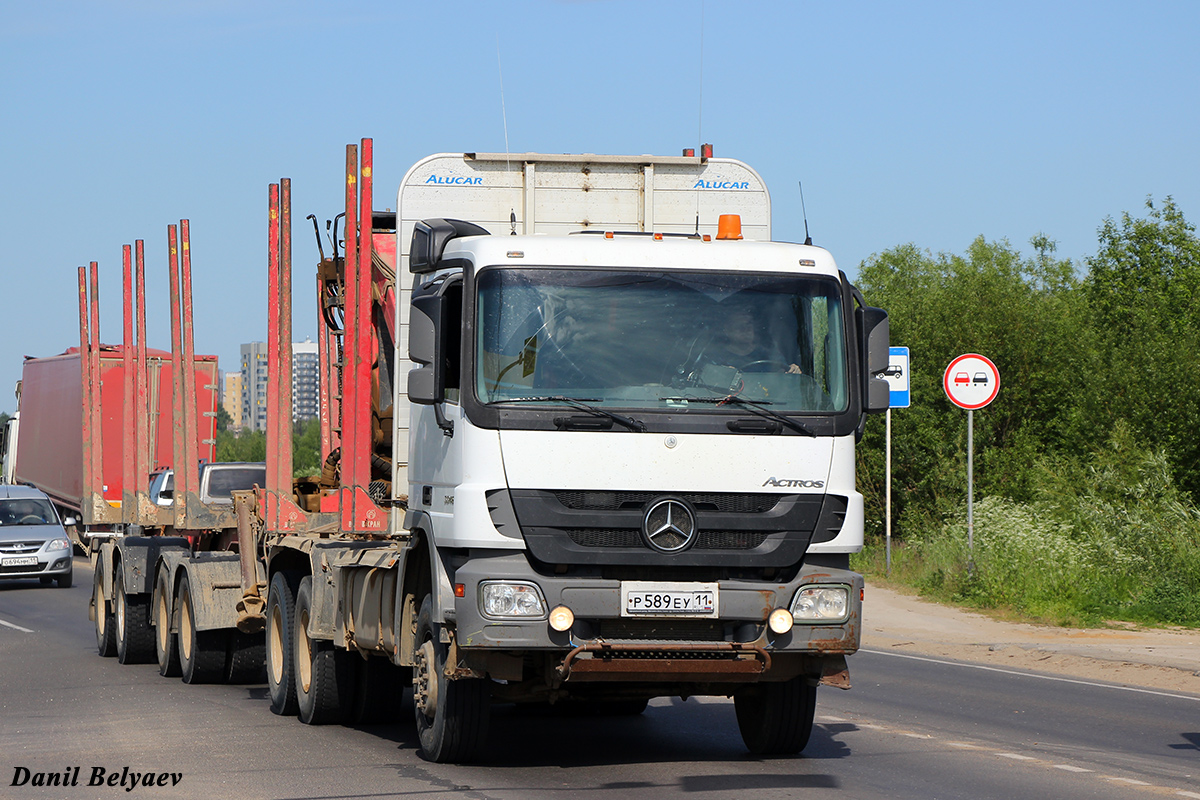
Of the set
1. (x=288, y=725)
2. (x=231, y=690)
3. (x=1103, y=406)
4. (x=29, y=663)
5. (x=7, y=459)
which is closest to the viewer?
(x=288, y=725)

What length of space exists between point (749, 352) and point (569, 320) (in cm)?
99

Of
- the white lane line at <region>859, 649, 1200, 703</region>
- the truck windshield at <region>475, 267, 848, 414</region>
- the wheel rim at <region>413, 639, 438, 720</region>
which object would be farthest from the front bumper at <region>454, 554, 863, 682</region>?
the white lane line at <region>859, 649, 1200, 703</region>

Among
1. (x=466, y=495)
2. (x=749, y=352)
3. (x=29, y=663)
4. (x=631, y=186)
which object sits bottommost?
(x=29, y=663)

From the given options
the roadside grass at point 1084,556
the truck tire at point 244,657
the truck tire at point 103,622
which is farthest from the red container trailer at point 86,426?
the roadside grass at point 1084,556

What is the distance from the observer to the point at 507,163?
34.4ft

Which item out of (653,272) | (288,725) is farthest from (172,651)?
(653,272)

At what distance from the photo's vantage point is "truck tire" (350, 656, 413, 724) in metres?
11.2

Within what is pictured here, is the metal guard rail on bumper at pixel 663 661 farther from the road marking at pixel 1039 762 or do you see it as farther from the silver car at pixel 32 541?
the silver car at pixel 32 541

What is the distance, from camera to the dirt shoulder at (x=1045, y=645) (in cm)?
1486

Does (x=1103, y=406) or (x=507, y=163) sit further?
(x=1103, y=406)

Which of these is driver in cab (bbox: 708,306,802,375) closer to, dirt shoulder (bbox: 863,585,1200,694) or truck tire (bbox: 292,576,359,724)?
truck tire (bbox: 292,576,359,724)

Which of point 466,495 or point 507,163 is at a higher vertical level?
point 507,163

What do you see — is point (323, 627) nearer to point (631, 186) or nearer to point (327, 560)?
point (327, 560)

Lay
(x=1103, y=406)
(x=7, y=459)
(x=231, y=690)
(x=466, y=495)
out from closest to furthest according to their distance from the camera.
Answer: (x=466, y=495)
(x=231, y=690)
(x=1103, y=406)
(x=7, y=459)
